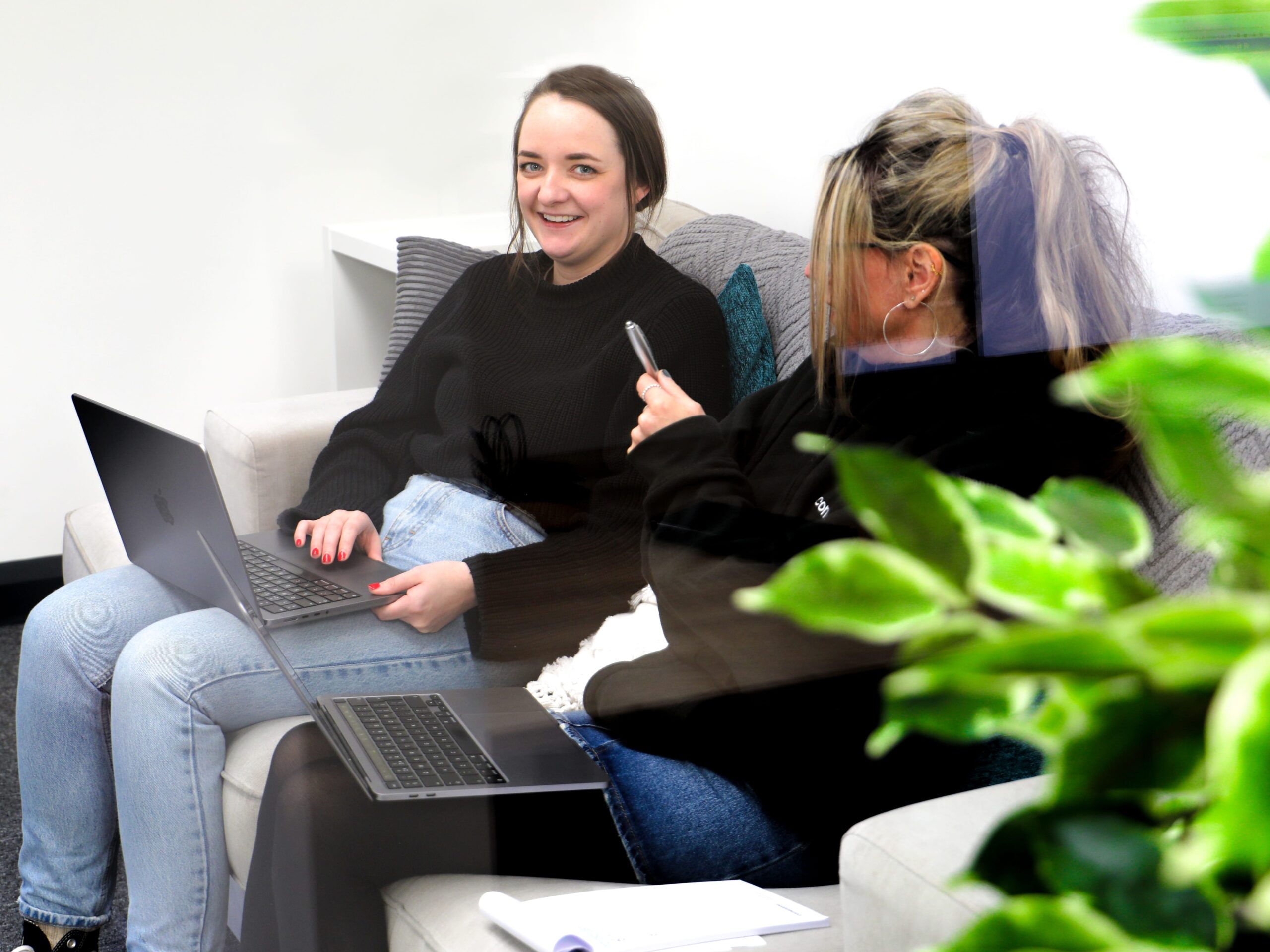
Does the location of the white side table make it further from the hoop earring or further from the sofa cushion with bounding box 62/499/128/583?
the hoop earring

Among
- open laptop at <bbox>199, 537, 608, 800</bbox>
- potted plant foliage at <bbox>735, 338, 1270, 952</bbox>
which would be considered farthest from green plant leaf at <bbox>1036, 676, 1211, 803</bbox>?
open laptop at <bbox>199, 537, 608, 800</bbox>

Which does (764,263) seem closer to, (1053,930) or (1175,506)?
(1175,506)

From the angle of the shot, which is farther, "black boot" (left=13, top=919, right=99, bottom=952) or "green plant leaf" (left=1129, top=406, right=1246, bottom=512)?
"black boot" (left=13, top=919, right=99, bottom=952)

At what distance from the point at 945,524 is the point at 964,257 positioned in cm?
62

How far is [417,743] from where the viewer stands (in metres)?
0.90

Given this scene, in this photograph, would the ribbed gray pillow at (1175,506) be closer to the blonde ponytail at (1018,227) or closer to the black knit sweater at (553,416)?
the blonde ponytail at (1018,227)

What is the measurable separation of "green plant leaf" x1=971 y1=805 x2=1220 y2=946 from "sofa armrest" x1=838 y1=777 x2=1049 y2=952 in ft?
1.05

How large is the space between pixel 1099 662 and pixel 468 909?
0.72 meters

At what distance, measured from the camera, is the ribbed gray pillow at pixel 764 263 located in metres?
→ 0.83

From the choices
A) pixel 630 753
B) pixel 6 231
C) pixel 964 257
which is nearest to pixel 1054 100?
pixel 964 257

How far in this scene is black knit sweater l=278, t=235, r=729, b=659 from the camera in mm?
874

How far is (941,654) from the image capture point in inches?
5.8

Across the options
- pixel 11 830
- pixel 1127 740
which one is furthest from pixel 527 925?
pixel 11 830

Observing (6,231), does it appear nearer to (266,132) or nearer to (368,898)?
(266,132)
